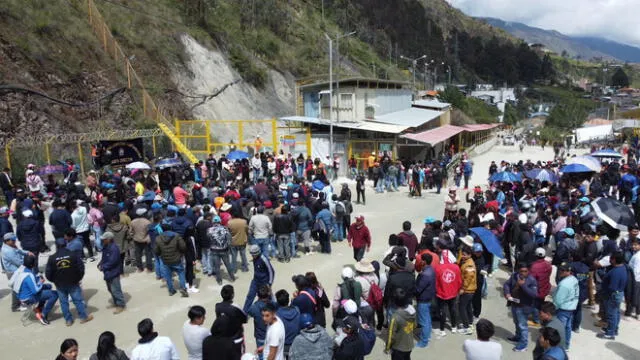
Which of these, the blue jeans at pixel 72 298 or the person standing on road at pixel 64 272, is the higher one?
the person standing on road at pixel 64 272

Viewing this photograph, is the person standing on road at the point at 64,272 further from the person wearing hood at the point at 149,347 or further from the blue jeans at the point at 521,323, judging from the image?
the blue jeans at the point at 521,323

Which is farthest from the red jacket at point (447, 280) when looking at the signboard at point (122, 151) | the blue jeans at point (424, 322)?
the signboard at point (122, 151)

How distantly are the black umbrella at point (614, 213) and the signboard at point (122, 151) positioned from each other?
57.6 feet

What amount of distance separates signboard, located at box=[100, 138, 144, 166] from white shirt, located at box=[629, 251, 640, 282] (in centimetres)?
1831

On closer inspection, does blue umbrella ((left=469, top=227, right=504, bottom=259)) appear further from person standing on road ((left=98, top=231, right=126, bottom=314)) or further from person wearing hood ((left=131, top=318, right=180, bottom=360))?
person standing on road ((left=98, top=231, right=126, bottom=314))

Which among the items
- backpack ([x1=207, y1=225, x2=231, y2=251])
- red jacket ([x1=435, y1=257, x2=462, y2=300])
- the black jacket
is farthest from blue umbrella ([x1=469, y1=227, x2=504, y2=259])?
the black jacket

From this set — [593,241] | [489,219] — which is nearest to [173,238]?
[489,219]

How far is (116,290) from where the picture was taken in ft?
26.5

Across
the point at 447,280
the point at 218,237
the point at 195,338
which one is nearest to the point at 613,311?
the point at 447,280

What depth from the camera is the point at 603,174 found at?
1702cm

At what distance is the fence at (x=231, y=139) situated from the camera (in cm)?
2406

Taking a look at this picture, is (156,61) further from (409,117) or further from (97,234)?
(97,234)

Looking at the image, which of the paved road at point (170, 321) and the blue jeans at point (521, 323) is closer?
the blue jeans at point (521, 323)

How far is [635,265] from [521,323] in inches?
89.9
